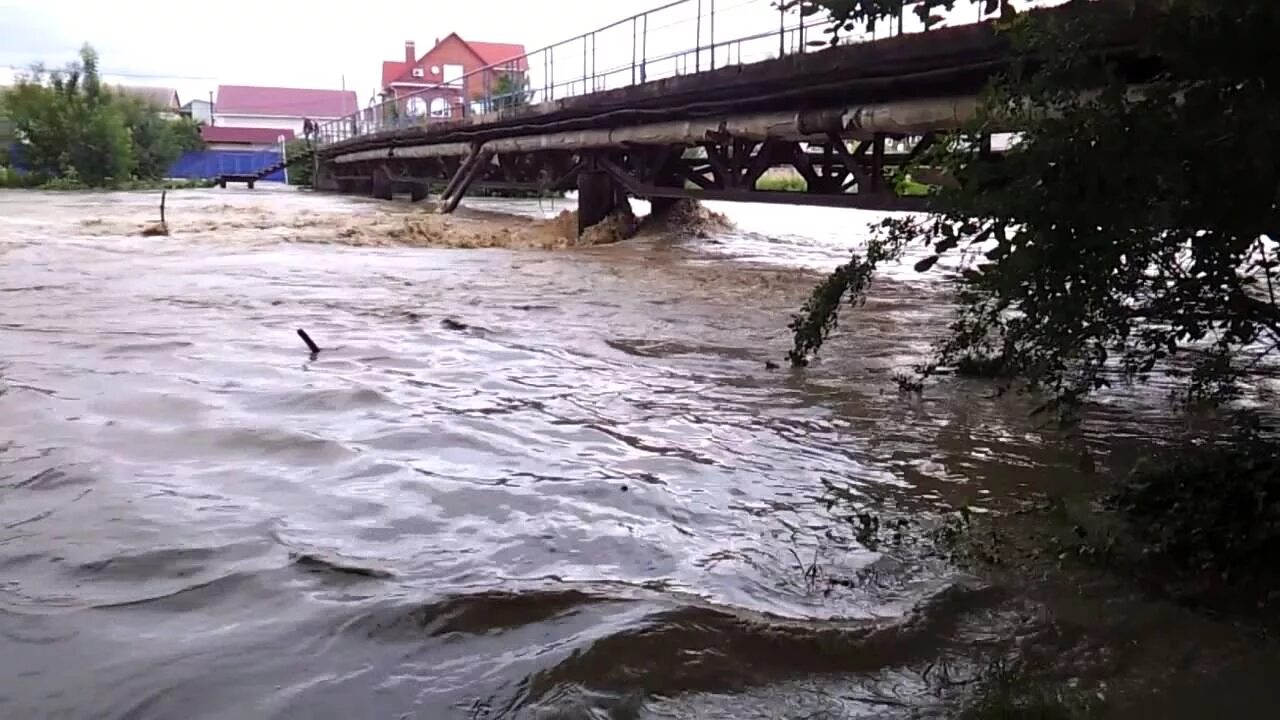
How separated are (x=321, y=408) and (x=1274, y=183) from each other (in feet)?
14.7

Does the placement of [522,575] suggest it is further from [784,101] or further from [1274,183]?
[784,101]

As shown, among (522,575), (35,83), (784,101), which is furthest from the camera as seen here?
(35,83)

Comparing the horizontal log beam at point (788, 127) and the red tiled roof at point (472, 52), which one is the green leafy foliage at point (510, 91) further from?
the red tiled roof at point (472, 52)

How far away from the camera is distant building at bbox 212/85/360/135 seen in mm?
75125

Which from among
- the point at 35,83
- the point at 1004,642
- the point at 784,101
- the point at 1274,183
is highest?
the point at 35,83

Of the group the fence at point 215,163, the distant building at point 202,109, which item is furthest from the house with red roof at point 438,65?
the distant building at point 202,109

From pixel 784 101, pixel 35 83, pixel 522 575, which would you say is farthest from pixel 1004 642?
pixel 35 83

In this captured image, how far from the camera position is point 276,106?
77.5 metres

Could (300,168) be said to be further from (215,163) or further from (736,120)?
(736,120)

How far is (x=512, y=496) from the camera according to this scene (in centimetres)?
436

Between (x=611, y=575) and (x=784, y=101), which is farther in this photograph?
(x=784, y=101)

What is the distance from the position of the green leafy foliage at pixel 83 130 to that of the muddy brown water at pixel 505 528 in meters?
41.8

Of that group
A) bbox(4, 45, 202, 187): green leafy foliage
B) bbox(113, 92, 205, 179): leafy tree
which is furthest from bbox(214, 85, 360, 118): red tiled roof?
bbox(4, 45, 202, 187): green leafy foliage

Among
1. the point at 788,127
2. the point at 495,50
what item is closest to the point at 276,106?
the point at 495,50
